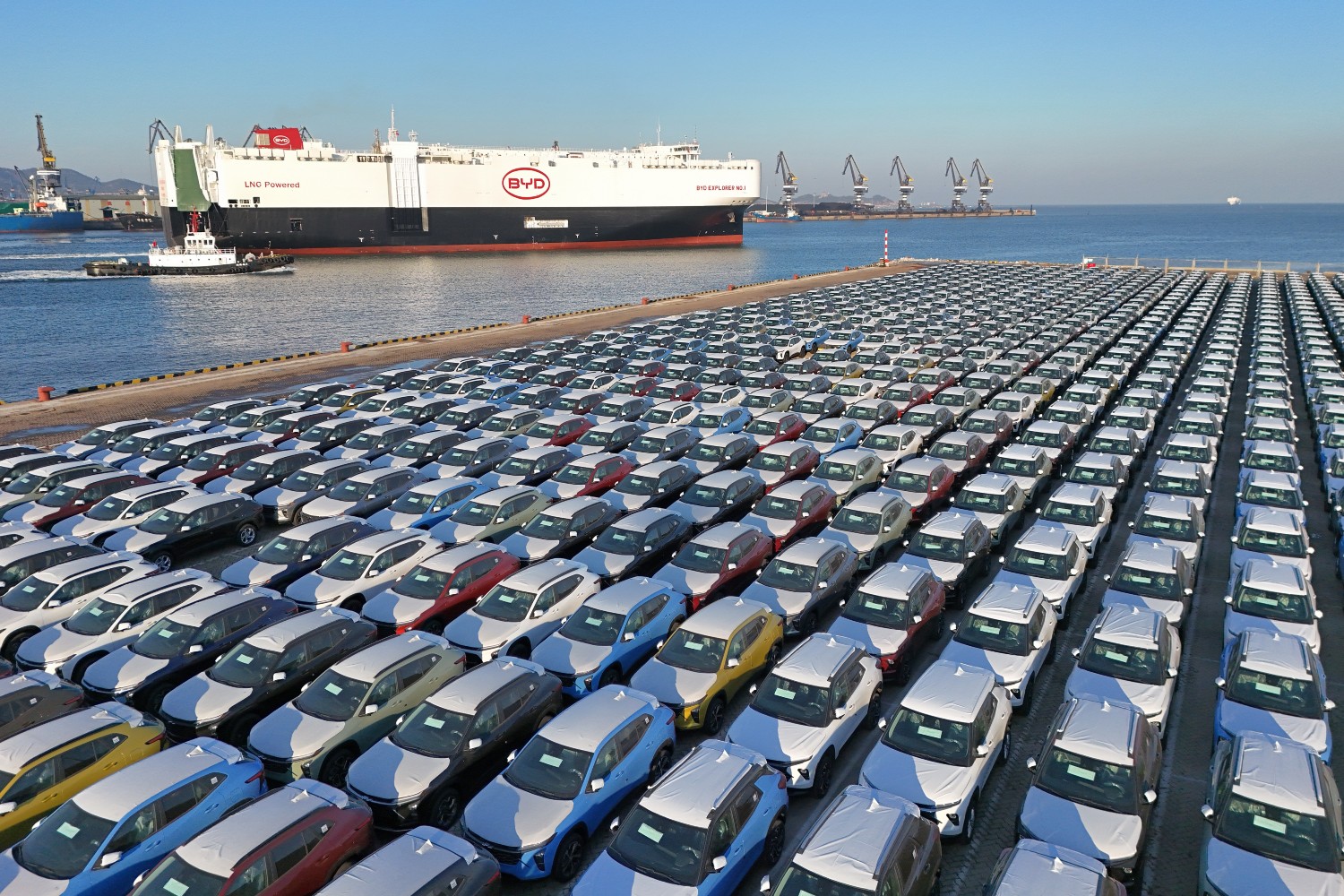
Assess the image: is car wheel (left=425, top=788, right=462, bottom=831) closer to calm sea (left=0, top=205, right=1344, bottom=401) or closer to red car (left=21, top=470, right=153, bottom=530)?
red car (left=21, top=470, right=153, bottom=530)

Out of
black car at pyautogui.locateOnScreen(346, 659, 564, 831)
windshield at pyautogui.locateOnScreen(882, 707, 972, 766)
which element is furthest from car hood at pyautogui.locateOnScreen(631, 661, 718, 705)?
windshield at pyautogui.locateOnScreen(882, 707, 972, 766)

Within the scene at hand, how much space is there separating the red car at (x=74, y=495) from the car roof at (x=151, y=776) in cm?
1181

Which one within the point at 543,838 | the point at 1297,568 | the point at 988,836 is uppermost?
the point at 1297,568

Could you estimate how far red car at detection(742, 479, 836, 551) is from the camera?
666 inches

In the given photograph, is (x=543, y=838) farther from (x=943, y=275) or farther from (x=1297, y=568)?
(x=943, y=275)

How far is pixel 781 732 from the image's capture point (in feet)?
33.0

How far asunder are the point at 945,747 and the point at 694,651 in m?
3.67

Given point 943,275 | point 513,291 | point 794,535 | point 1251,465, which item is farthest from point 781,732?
point 513,291

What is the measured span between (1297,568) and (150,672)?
57.4 feet

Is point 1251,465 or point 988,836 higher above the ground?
point 1251,465

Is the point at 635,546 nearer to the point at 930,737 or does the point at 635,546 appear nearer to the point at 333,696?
the point at 333,696

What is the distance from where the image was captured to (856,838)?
24.8 ft

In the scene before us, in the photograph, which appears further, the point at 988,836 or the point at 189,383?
the point at 189,383

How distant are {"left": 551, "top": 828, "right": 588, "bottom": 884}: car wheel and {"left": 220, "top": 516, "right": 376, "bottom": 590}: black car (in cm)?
885
